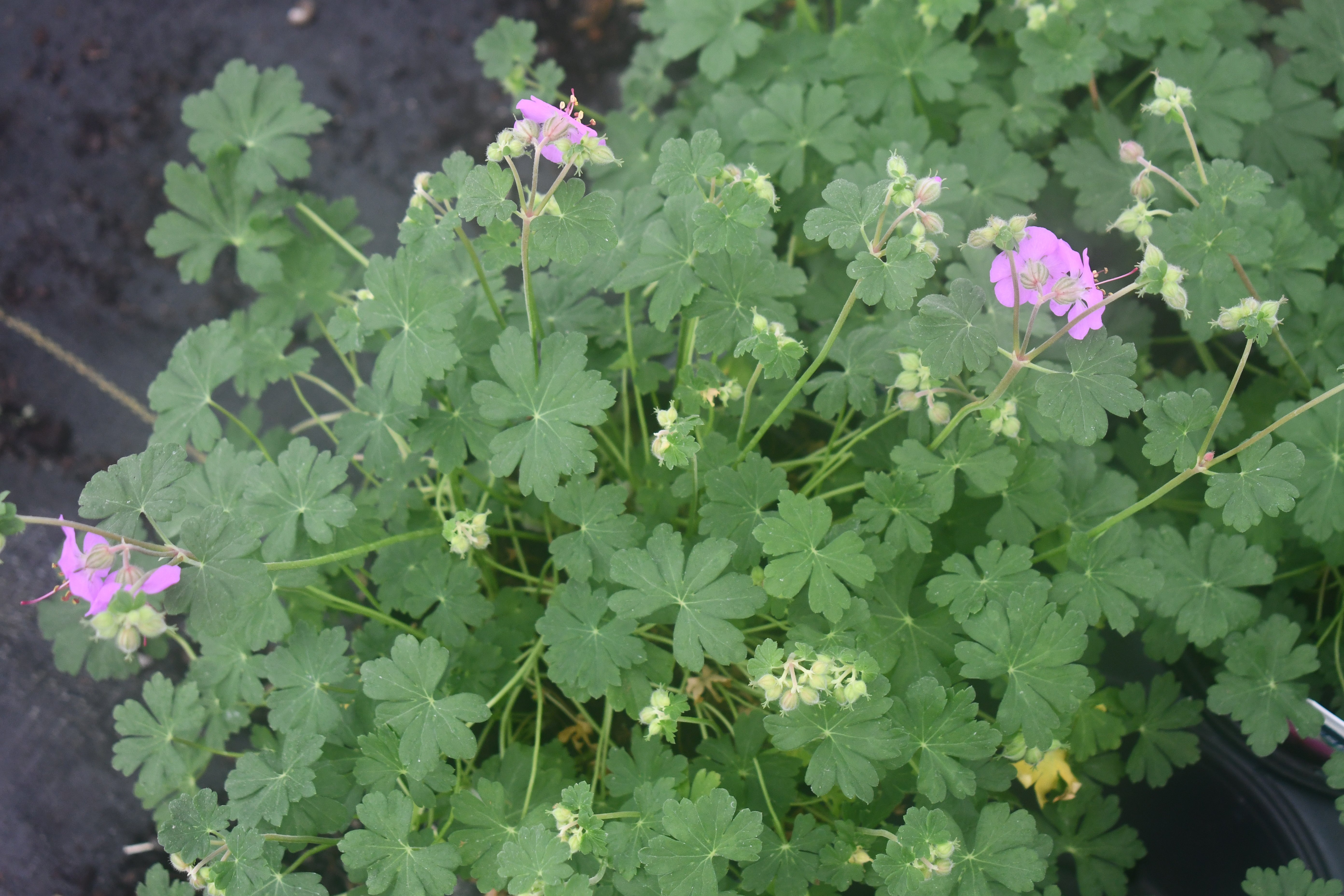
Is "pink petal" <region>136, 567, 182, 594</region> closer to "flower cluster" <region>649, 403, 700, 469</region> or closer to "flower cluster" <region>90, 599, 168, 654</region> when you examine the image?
"flower cluster" <region>90, 599, 168, 654</region>

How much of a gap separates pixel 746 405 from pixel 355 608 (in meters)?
0.87

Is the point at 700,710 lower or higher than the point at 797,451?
lower

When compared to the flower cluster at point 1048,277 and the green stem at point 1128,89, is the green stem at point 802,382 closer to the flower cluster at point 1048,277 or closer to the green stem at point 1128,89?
the flower cluster at point 1048,277

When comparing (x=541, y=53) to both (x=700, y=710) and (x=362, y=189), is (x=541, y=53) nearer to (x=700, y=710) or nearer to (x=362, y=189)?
(x=362, y=189)

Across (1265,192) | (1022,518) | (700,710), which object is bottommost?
(700,710)

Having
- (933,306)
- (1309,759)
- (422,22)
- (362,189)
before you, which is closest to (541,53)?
(422,22)

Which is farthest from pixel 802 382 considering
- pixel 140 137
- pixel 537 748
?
pixel 140 137

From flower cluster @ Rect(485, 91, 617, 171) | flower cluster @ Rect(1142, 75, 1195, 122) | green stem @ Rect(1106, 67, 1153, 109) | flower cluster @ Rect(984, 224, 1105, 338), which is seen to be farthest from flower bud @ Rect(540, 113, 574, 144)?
green stem @ Rect(1106, 67, 1153, 109)

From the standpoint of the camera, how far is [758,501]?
67.4 inches

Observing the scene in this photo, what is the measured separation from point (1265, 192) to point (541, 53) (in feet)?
7.33

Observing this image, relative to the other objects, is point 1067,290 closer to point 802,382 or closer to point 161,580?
point 802,382

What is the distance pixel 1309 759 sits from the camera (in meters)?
1.86

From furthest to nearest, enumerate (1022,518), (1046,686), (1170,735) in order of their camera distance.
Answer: (1170,735) → (1022,518) → (1046,686)

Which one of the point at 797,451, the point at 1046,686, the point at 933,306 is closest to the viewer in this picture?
the point at 933,306
